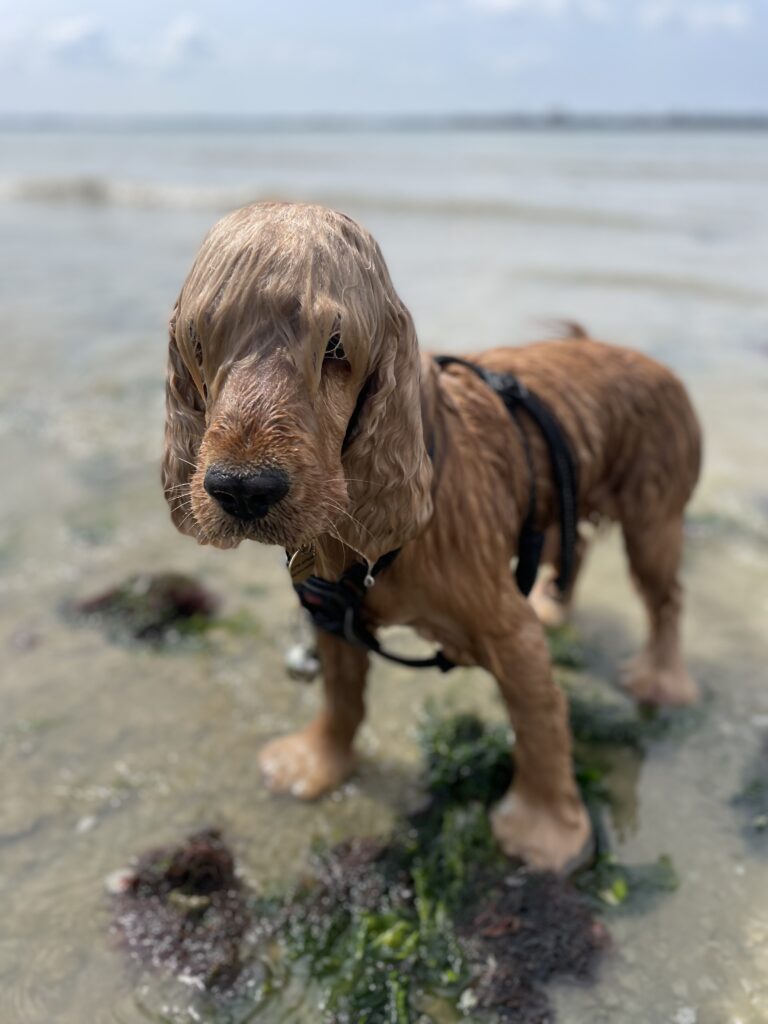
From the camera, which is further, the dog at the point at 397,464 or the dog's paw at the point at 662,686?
the dog's paw at the point at 662,686

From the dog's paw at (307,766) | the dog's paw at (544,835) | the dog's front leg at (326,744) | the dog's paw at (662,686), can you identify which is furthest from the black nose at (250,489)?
the dog's paw at (662,686)

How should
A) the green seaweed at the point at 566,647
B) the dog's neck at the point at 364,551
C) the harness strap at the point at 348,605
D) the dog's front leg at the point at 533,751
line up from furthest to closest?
1. the green seaweed at the point at 566,647
2. the dog's front leg at the point at 533,751
3. the harness strap at the point at 348,605
4. the dog's neck at the point at 364,551

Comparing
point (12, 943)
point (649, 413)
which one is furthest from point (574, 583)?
point (12, 943)

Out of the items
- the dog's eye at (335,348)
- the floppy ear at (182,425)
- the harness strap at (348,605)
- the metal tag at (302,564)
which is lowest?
the harness strap at (348,605)

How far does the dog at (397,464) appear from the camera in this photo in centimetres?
171

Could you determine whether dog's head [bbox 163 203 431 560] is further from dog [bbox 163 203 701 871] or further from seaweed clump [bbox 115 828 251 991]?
seaweed clump [bbox 115 828 251 991]

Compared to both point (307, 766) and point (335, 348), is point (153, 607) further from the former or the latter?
point (335, 348)

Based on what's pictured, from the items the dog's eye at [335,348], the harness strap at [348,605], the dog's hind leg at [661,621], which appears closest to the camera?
the dog's eye at [335,348]

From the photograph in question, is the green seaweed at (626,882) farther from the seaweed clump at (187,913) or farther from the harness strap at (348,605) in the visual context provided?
the seaweed clump at (187,913)

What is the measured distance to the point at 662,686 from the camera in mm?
3816

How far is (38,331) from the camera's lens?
9.80 m

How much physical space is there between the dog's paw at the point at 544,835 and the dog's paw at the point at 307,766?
27.8 inches

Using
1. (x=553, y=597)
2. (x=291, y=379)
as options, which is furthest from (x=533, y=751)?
(x=291, y=379)

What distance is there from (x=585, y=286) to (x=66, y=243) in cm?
993
